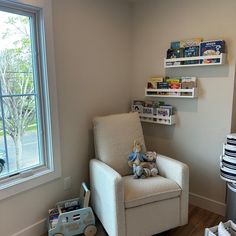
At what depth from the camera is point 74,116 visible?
224cm

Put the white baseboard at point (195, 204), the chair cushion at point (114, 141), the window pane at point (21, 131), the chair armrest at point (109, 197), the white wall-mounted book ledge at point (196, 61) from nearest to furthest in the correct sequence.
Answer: the chair armrest at point (109, 197) → the window pane at point (21, 131) → the white baseboard at point (195, 204) → the white wall-mounted book ledge at point (196, 61) → the chair cushion at point (114, 141)

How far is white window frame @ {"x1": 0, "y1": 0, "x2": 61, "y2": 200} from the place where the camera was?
179cm

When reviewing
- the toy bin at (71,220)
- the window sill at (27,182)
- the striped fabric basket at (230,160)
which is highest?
the striped fabric basket at (230,160)

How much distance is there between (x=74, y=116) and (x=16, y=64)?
0.69 metres

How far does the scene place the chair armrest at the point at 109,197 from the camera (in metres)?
1.72

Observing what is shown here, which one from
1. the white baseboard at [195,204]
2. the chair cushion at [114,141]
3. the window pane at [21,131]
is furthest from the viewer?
the chair cushion at [114,141]

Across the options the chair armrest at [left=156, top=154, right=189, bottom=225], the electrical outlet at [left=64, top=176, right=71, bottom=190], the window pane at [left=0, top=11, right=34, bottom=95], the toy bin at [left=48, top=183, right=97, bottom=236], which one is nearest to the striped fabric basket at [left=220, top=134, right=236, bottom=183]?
the chair armrest at [left=156, top=154, right=189, bottom=225]

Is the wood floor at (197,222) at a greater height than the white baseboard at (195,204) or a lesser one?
lesser

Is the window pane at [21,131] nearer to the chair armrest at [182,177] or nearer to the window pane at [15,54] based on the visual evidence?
the window pane at [15,54]

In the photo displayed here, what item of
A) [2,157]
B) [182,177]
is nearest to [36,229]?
[2,157]

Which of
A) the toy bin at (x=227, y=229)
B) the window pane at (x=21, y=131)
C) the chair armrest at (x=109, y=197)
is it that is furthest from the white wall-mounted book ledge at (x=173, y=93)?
the window pane at (x=21, y=131)

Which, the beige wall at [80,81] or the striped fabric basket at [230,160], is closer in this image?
the striped fabric basket at [230,160]

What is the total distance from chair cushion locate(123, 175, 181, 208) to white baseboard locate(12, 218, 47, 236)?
2.76ft

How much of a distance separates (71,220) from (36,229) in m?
0.35
